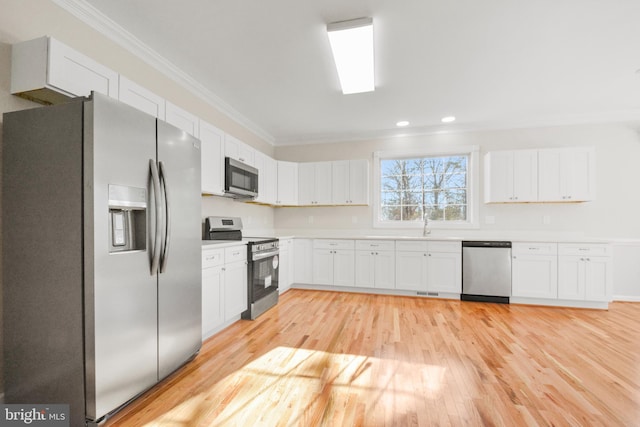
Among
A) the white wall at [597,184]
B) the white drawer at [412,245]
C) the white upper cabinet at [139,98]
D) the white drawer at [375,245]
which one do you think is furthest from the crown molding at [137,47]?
the white drawer at [412,245]

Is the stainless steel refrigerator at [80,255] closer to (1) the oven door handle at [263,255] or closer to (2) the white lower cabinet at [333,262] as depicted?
(1) the oven door handle at [263,255]

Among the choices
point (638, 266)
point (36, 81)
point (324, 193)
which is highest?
point (36, 81)

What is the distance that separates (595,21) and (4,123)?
4194 millimetres

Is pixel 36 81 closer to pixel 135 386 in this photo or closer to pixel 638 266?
pixel 135 386

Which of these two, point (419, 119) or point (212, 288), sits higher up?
point (419, 119)

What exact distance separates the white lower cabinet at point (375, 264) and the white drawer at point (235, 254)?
1.98m

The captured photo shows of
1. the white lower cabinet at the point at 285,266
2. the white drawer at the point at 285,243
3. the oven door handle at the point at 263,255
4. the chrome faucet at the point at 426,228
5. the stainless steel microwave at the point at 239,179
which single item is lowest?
the white lower cabinet at the point at 285,266

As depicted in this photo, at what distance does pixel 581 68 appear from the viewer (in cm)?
298

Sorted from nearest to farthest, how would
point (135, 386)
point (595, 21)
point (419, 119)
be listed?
point (135, 386) < point (595, 21) < point (419, 119)

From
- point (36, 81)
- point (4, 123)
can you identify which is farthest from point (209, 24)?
point (4, 123)

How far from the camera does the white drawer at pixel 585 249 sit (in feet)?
12.3

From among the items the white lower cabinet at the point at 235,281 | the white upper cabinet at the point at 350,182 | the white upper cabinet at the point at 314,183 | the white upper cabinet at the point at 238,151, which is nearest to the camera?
the white lower cabinet at the point at 235,281

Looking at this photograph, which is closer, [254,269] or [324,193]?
[254,269]

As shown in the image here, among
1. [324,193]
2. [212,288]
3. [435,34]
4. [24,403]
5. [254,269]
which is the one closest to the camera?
[24,403]
